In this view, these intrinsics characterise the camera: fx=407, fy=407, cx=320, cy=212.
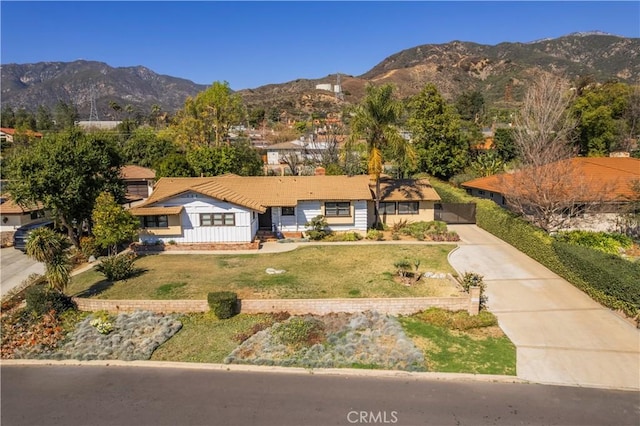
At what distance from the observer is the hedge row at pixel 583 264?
15.1 m

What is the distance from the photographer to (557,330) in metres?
14.2

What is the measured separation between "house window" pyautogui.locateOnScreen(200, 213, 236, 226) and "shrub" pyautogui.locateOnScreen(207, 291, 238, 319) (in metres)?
9.79

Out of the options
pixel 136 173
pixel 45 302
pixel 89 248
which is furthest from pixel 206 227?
pixel 136 173

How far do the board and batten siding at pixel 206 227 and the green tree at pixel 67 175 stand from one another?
3825 mm

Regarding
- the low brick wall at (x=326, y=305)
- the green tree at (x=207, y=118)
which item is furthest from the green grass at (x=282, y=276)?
the green tree at (x=207, y=118)

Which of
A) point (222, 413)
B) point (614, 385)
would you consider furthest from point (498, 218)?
point (222, 413)

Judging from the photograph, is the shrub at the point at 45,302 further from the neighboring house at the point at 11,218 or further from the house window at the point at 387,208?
the house window at the point at 387,208

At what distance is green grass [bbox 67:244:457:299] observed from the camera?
17.3m

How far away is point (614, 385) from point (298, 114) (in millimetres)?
130364

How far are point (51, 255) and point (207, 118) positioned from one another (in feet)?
109

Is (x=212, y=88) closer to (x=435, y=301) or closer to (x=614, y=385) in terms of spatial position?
(x=435, y=301)

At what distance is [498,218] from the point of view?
88.4 feet

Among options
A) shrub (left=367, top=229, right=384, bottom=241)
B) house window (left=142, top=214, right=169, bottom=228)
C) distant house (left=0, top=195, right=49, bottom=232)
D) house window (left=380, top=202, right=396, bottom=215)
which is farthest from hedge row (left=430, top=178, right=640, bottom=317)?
distant house (left=0, top=195, right=49, bottom=232)

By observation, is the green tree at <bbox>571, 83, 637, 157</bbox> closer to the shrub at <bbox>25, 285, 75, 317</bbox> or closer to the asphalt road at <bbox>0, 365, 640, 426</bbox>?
the asphalt road at <bbox>0, 365, 640, 426</bbox>
